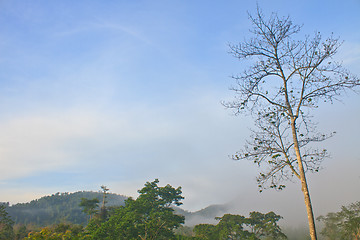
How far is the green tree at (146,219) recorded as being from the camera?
26519 millimetres

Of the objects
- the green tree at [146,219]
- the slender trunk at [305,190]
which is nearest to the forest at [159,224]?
the green tree at [146,219]

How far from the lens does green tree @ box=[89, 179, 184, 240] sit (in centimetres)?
2652

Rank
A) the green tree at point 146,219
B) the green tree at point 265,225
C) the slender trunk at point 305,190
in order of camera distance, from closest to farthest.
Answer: the slender trunk at point 305,190, the green tree at point 146,219, the green tree at point 265,225

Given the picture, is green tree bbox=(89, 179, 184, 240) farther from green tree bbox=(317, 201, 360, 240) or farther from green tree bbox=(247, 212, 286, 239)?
green tree bbox=(317, 201, 360, 240)

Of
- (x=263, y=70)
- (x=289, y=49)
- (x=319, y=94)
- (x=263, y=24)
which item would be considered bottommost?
(x=319, y=94)

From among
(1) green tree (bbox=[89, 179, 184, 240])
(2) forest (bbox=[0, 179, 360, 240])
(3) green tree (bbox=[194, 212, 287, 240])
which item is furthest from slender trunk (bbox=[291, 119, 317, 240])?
(3) green tree (bbox=[194, 212, 287, 240])

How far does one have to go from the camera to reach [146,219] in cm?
3544

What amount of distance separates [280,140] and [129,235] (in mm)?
25341

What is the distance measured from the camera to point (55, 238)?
10094 mm

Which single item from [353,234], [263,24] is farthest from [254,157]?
[353,234]

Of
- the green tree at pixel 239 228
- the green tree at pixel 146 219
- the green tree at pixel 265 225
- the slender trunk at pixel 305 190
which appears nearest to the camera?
the slender trunk at pixel 305 190

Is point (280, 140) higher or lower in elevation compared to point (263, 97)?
lower

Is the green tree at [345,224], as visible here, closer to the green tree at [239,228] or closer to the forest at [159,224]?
the forest at [159,224]

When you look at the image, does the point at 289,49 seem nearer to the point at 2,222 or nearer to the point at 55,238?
the point at 55,238
